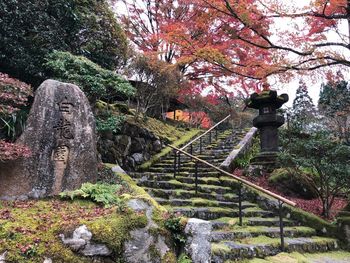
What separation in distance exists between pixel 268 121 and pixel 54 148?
7.78 metres

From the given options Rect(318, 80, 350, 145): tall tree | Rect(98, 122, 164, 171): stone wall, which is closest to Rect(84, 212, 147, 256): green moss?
Rect(98, 122, 164, 171): stone wall

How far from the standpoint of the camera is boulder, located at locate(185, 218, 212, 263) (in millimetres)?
3986

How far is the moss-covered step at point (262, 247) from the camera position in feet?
15.6

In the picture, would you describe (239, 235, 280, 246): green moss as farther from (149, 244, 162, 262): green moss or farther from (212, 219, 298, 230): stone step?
(149, 244, 162, 262): green moss

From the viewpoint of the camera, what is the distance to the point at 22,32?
24.1 ft

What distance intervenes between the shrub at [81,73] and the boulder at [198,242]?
4.77m

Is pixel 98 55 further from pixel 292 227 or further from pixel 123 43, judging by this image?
pixel 292 227

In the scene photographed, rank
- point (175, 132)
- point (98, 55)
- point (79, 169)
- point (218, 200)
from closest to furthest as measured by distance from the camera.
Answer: point (79, 169)
point (218, 200)
point (98, 55)
point (175, 132)

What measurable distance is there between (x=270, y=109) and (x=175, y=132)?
5353 millimetres

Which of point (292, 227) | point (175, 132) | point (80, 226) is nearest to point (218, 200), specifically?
point (292, 227)

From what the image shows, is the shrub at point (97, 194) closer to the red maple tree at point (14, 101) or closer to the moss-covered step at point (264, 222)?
the red maple tree at point (14, 101)

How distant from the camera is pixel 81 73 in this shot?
766 centimetres

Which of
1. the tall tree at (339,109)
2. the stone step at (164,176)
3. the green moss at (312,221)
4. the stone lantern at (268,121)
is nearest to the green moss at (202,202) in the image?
the stone step at (164,176)

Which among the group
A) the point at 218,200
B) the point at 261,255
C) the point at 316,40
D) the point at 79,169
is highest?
the point at 316,40
